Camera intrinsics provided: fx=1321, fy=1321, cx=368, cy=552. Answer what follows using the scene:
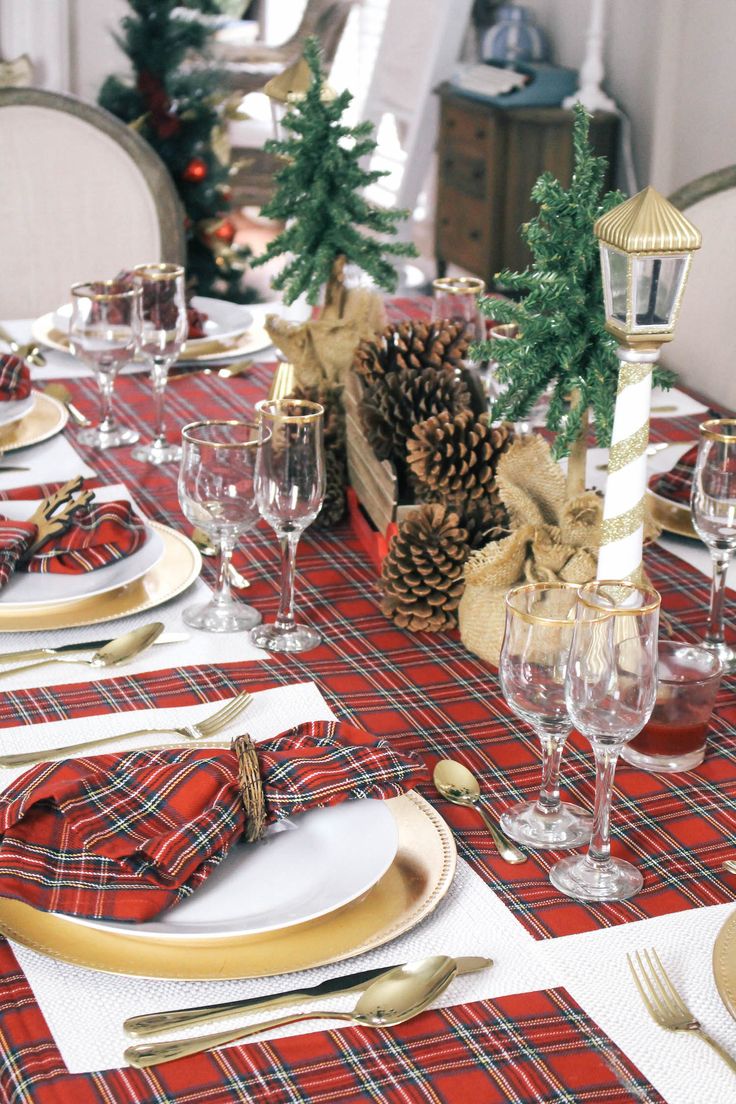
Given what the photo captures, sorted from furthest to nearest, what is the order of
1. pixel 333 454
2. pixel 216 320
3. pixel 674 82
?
1. pixel 674 82
2. pixel 216 320
3. pixel 333 454

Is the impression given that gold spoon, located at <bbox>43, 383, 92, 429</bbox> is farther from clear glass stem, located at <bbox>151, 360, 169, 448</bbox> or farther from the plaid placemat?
the plaid placemat

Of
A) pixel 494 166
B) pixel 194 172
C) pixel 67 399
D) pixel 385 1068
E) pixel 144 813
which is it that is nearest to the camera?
pixel 385 1068

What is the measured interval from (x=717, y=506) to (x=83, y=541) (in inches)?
21.6

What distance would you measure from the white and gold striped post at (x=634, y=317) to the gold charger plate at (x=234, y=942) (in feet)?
0.97

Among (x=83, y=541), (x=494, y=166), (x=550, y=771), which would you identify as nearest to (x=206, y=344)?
(x=83, y=541)

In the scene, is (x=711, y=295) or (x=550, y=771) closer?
(x=550, y=771)

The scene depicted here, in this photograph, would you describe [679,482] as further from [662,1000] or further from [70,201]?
[70,201]

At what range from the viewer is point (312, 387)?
1388 mm

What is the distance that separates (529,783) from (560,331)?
0.34 meters

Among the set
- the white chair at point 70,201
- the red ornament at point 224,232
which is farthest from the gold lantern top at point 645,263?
the red ornament at point 224,232

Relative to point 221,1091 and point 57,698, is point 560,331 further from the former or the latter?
point 221,1091

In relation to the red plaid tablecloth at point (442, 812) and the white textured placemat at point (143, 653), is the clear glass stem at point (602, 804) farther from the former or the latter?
the white textured placemat at point (143, 653)

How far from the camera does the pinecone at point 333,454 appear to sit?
1.33 metres

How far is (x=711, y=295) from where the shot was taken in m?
2.03
